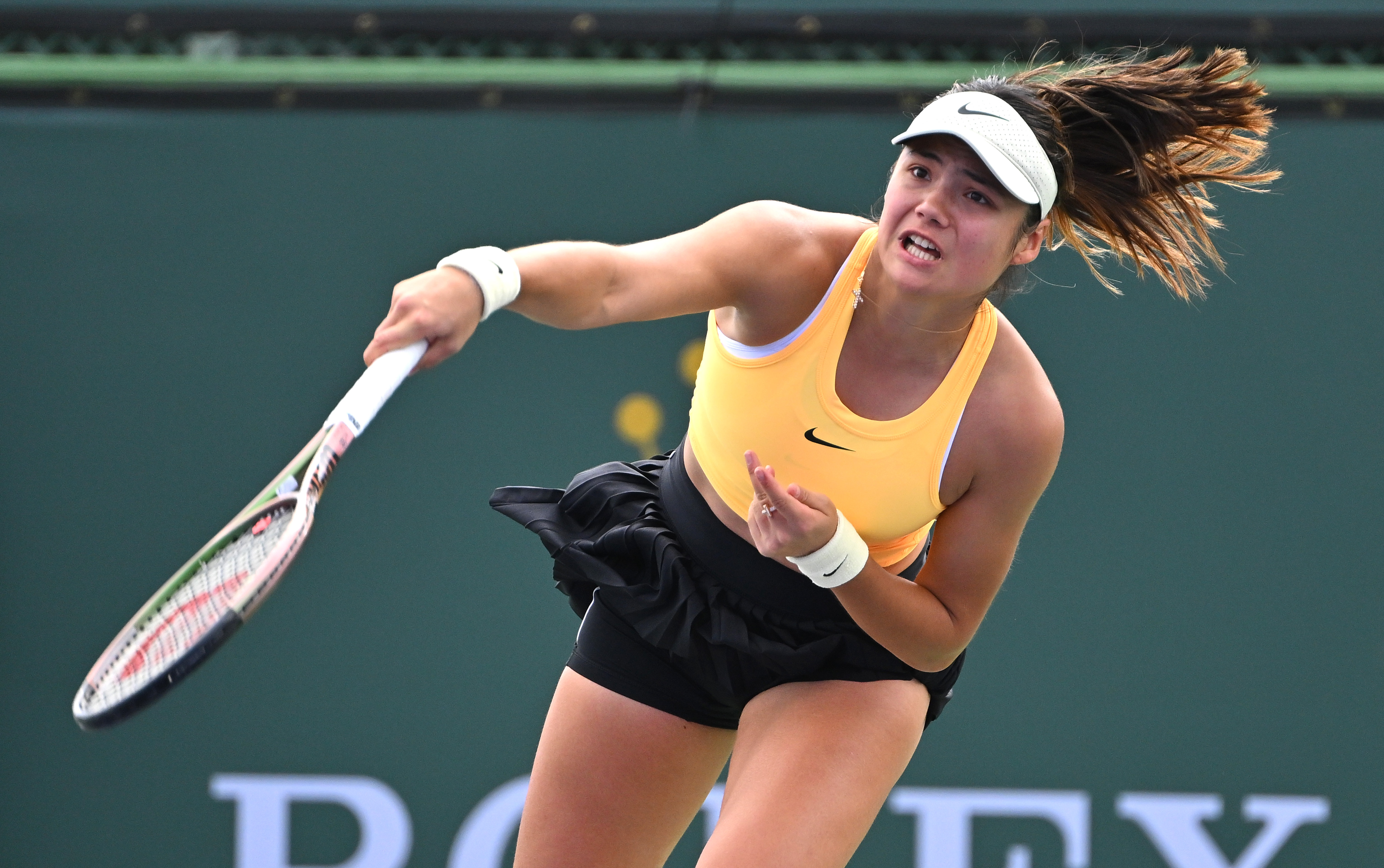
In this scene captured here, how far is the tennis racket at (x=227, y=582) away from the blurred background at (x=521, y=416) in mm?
1781

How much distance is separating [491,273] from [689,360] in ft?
6.32

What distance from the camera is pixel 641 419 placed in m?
3.48

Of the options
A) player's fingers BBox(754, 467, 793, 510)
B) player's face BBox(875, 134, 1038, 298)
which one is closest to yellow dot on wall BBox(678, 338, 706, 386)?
player's face BBox(875, 134, 1038, 298)

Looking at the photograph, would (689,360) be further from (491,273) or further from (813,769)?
(491,273)

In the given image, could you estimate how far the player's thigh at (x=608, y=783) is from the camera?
2121 mm

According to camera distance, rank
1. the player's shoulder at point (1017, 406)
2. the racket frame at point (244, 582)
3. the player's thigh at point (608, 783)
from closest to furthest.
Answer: the racket frame at point (244, 582), the player's shoulder at point (1017, 406), the player's thigh at point (608, 783)

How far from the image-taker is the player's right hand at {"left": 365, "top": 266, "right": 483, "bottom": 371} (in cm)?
145

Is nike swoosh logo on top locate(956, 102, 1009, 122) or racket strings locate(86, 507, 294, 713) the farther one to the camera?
nike swoosh logo on top locate(956, 102, 1009, 122)

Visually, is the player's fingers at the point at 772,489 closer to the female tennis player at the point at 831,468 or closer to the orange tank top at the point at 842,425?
the female tennis player at the point at 831,468

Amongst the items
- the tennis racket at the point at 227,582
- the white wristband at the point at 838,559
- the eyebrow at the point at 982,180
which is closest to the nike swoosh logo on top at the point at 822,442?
the white wristband at the point at 838,559

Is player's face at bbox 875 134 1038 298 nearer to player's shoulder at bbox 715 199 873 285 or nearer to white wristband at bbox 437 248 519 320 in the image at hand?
player's shoulder at bbox 715 199 873 285

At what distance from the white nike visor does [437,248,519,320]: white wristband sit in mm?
586

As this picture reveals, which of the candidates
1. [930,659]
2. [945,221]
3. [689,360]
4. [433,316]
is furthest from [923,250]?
Answer: [689,360]

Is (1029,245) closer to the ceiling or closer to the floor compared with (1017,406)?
closer to the ceiling
